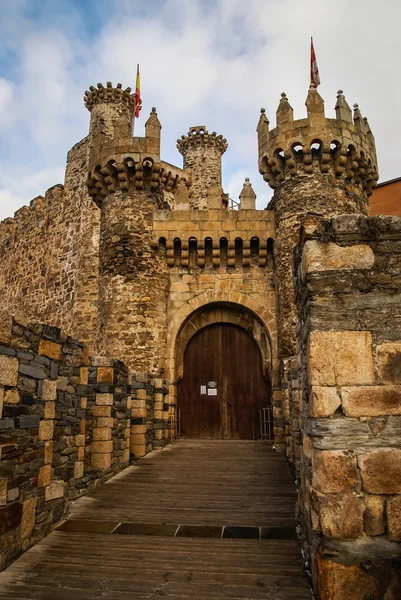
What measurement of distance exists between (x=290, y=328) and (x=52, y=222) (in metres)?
13.3

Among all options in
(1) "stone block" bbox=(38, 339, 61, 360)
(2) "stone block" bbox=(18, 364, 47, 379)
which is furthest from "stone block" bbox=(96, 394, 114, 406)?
(2) "stone block" bbox=(18, 364, 47, 379)

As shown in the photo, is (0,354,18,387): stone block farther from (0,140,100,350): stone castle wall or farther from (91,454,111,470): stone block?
(0,140,100,350): stone castle wall

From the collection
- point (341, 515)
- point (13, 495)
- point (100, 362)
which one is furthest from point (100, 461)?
point (341, 515)

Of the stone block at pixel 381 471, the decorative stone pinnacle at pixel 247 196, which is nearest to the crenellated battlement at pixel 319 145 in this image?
the decorative stone pinnacle at pixel 247 196

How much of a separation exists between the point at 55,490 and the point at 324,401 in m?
3.33

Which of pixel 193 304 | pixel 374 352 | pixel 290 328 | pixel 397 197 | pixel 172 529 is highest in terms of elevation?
pixel 397 197

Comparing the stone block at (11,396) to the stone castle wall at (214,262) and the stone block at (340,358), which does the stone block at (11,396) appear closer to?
the stone block at (340,358)

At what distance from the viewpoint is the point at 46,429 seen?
190 inches

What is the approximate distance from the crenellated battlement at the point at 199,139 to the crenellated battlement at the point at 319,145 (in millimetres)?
10516

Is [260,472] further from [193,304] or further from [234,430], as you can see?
[193,304]

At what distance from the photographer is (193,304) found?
1183cm

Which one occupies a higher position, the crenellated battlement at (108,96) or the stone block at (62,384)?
the crenellated battlement at (108,96)

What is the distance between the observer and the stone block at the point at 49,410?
15.8ft

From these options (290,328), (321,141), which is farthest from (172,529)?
(321,141)
